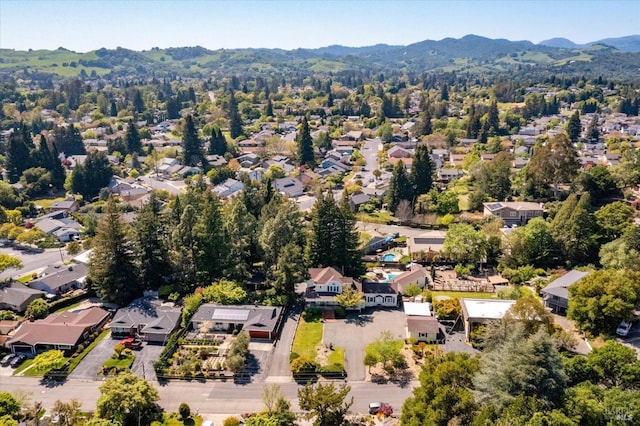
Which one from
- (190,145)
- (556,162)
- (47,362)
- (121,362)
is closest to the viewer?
(47,362)

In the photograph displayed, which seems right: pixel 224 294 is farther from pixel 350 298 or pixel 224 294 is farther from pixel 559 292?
pixel 559 292

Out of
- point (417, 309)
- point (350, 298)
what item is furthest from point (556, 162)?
point (350, 298)

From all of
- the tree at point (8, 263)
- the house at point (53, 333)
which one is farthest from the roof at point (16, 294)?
the house at point (53, 333)

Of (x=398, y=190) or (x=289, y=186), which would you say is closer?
(x=398, y=190)

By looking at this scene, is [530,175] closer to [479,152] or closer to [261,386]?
[479,152]

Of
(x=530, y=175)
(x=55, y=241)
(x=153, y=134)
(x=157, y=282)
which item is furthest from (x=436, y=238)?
(x=153, y=134)
